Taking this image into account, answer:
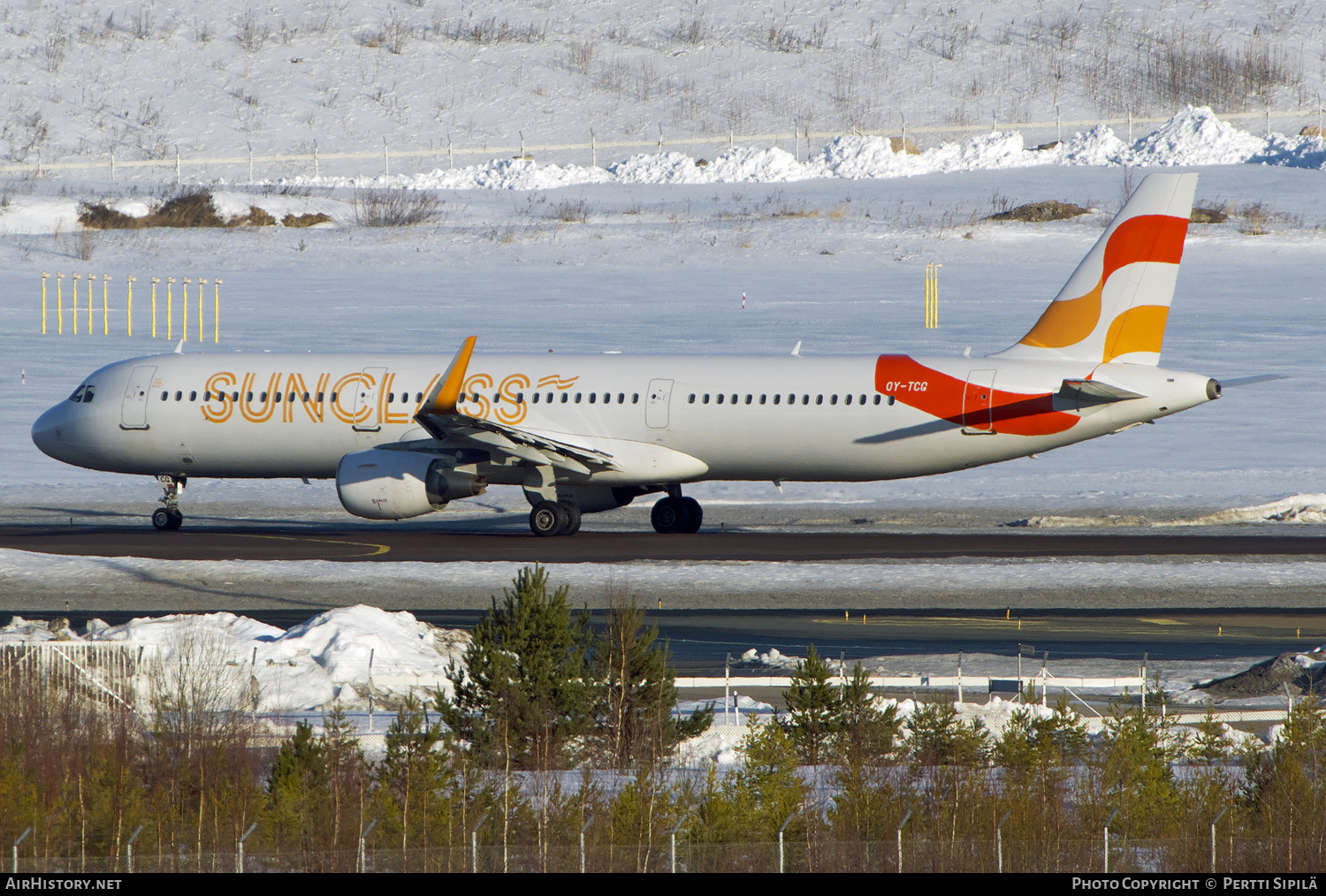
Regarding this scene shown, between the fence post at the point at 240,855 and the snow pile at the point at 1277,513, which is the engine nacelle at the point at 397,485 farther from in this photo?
the fence post at the point at 240,855

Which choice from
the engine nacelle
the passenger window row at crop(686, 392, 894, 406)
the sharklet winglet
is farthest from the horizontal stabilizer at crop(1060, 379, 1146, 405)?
the engine nacelle

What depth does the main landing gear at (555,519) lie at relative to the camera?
32.6 m

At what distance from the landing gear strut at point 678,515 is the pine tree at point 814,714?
59.4 feet

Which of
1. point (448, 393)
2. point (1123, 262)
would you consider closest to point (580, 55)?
point (1123, 262)

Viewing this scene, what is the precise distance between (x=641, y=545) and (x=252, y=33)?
4358 inches

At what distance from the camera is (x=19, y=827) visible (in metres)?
12.5

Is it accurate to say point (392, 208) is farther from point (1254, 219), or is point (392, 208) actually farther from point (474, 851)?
point (474, 851)

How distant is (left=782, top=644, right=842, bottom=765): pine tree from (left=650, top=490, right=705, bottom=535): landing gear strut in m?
18.1

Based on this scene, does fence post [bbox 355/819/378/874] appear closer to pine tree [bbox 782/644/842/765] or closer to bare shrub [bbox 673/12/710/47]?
pine tree [bbox 782/644/842/765]

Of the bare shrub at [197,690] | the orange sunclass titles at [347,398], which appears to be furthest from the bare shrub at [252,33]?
the bare shrub at [197,690]

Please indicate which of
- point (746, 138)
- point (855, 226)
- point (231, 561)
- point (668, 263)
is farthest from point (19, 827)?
point (746, 138)

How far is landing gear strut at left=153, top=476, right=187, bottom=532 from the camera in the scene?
34.4 metres

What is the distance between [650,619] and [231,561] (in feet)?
28.9

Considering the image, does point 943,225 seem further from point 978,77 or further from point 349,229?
point 978,77
